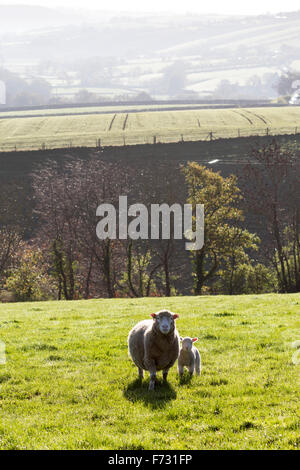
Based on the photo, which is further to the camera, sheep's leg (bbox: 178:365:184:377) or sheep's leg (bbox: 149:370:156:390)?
sheep's leg (bbox: 178:365:184:377)

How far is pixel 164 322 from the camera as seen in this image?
1245 centimetres

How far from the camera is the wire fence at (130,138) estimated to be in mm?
95188

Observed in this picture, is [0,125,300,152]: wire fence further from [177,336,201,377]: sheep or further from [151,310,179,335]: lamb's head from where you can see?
[151,310,179,335]: lamb's head

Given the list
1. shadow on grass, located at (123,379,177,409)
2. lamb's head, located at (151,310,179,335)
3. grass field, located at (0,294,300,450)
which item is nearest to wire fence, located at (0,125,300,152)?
grass field, located at (0,294,300,450)

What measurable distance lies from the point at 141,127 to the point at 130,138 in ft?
70.9

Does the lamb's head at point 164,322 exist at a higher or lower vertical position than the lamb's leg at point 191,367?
higher

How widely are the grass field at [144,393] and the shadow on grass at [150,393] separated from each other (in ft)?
0.08

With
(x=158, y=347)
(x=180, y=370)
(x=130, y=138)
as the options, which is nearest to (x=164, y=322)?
(x=158, y=347)

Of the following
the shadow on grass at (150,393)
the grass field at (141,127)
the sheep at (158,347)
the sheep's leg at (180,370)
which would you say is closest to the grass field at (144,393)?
the shadow on grass at (150,393)

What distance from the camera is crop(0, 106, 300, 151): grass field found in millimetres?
101250

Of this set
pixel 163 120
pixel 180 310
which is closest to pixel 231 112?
pixel 163 120

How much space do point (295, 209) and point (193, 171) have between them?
1142cm

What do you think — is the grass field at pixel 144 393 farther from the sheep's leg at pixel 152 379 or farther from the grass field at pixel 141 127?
the grass field at pixel 141 127

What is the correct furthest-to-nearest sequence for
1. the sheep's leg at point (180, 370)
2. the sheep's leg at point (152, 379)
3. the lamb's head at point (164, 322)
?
the sheep's leg at point (180, 370)
the sheep's leg at point (152, 379)
the lamb's head at point (164, 322)
